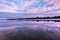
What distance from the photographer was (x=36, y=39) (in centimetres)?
762

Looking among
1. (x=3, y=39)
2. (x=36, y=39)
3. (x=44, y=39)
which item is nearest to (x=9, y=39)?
(x=3, y=39)

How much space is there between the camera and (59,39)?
7586mm

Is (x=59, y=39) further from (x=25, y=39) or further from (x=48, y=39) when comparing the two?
(x=25, y=39)

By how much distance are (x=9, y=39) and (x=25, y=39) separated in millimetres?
1118

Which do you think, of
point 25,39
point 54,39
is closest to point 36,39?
point 25,39

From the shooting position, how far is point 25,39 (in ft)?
25.0

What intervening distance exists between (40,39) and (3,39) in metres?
2.55

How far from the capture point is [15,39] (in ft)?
24.5

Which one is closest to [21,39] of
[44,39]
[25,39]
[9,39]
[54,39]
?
[25,39]

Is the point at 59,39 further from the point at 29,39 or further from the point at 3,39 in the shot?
the point at 3,39

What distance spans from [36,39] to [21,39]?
40.8 inches

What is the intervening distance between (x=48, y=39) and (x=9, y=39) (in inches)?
106

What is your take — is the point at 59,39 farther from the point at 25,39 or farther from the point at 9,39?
the point at 9,39

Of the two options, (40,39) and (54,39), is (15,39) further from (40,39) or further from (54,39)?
(54,39)
